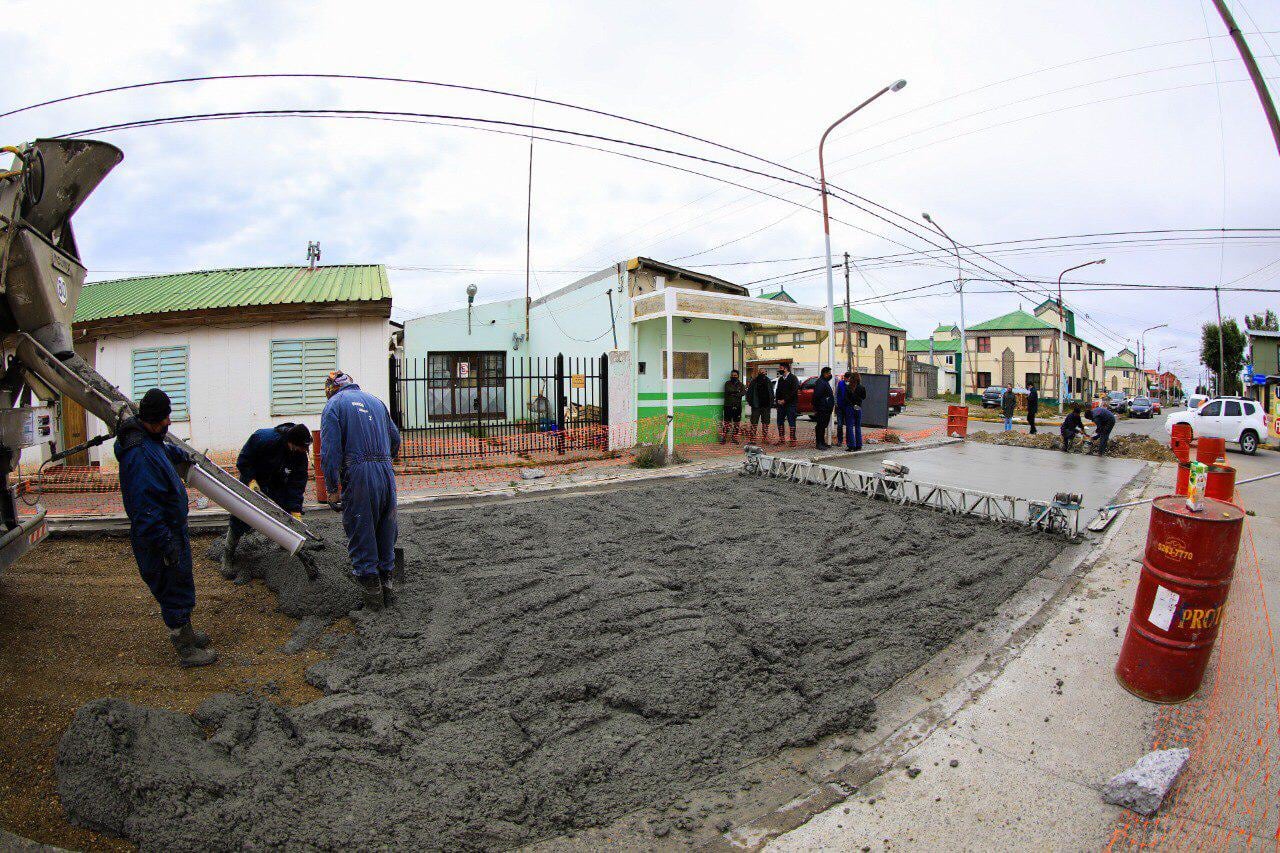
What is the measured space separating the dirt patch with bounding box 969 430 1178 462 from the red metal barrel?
33.8 ft

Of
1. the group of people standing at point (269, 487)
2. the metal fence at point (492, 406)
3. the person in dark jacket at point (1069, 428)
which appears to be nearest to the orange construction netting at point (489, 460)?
the metal fence at point (492, 406)

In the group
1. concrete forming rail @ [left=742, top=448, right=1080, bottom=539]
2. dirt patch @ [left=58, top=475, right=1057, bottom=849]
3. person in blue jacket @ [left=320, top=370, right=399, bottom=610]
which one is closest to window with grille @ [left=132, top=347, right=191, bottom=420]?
dirt patch @ [left=58, top=475, right=1057, bottom=849]

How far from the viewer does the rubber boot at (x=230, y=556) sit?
208 inches

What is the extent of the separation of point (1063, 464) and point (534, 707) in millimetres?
12993

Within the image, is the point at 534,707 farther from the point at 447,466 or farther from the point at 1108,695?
the point at 447,466

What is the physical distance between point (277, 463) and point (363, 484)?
1686mm

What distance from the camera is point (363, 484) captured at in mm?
4527

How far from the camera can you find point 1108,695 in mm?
3506

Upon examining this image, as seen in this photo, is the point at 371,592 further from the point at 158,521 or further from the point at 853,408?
the point at 853,408

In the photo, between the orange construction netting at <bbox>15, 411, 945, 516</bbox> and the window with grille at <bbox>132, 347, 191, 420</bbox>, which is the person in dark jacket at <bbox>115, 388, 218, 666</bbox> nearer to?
the orange construction netting at <bbox>15, 411, 945, 516</bbox>

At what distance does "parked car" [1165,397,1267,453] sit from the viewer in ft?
57.5

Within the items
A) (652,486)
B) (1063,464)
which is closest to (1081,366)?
(1063,464)

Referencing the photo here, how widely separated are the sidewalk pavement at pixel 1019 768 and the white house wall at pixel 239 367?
10.5 meters

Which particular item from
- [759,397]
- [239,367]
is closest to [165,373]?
[239,367]
